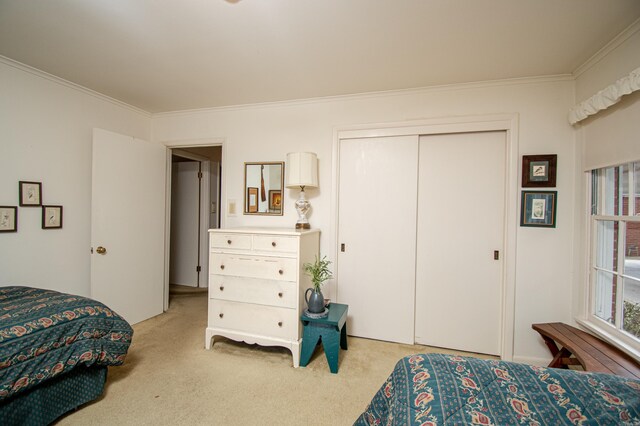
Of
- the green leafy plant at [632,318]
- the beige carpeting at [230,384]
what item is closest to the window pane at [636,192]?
the green leafy plant at [632,318]

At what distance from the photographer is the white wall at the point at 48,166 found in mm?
2182

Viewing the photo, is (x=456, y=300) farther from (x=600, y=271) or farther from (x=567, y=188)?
(x=567, y=188)

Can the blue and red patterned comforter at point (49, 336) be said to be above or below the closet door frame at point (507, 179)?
below

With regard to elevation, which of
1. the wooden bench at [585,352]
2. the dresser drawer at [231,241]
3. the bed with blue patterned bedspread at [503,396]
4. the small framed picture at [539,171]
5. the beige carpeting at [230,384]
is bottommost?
the beige carpeting at [230,384]

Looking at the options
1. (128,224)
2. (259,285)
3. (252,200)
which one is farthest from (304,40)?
(128,224)

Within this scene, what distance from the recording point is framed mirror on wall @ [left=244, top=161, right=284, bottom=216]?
291cm

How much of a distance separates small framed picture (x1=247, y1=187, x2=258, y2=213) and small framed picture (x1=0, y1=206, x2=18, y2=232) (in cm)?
188

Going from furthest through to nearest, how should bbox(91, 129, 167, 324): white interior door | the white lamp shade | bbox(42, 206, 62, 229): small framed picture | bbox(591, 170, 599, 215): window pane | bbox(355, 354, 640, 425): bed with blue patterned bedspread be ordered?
bbox(91, 129, 167, 324): white interior door, the white lamp shade, bbox(42, 206, 62, 229): small framed picture, bbox(591, 170, 599, 215): window pane, bbox(355, 354, 640, 425): bed with blue patterned bedspread

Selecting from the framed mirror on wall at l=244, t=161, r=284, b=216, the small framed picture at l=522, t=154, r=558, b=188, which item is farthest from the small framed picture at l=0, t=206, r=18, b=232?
the small framed picture at l=522, t=154, r=558, b=188

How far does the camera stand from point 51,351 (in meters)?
1.50

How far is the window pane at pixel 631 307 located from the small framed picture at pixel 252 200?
9.90 feet

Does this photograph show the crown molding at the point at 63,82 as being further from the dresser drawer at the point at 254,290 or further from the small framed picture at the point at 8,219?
the dresser drawer at the point at 254,290

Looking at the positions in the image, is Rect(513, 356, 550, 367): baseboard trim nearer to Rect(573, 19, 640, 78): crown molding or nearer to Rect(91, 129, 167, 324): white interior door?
Rect(573, 19, 640, 78): crown molding

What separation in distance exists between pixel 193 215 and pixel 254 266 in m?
2.61
